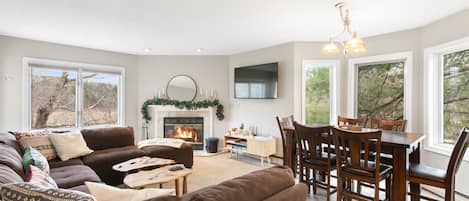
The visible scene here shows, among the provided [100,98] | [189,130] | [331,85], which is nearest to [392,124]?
[331,85]

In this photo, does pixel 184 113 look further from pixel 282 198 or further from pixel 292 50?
pixel 282 198

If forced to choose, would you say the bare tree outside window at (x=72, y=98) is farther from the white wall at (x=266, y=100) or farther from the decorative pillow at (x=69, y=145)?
the white wall at (x=266, y=100)

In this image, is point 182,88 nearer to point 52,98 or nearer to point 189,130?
point 189,130

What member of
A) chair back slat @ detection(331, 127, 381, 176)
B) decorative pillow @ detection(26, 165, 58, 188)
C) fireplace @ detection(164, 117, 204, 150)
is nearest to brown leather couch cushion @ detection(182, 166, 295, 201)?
chair back slat @ detection(331, 127, 381, 176)

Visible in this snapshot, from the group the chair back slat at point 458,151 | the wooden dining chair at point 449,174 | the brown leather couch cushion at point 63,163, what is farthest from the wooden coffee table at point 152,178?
the chair back slat at point 458,151

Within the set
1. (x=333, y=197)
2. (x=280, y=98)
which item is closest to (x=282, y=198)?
(x=333, y=197)

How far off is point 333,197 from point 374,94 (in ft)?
7.19

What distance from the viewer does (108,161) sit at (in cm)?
347

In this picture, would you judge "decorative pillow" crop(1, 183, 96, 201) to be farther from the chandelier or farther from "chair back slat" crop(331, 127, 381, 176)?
the chandelier

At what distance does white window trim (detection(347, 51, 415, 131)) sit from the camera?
3.92 m

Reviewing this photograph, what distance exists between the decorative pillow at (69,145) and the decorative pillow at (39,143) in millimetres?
65

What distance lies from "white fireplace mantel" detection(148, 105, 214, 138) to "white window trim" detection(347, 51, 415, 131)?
308 cm

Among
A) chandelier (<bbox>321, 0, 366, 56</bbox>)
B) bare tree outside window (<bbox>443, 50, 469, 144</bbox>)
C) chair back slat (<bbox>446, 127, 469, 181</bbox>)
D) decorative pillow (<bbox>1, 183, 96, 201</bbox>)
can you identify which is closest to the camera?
decorative pillow (<bbox>1, 183, 96, 201</bbox>)

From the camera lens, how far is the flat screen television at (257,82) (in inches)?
195
